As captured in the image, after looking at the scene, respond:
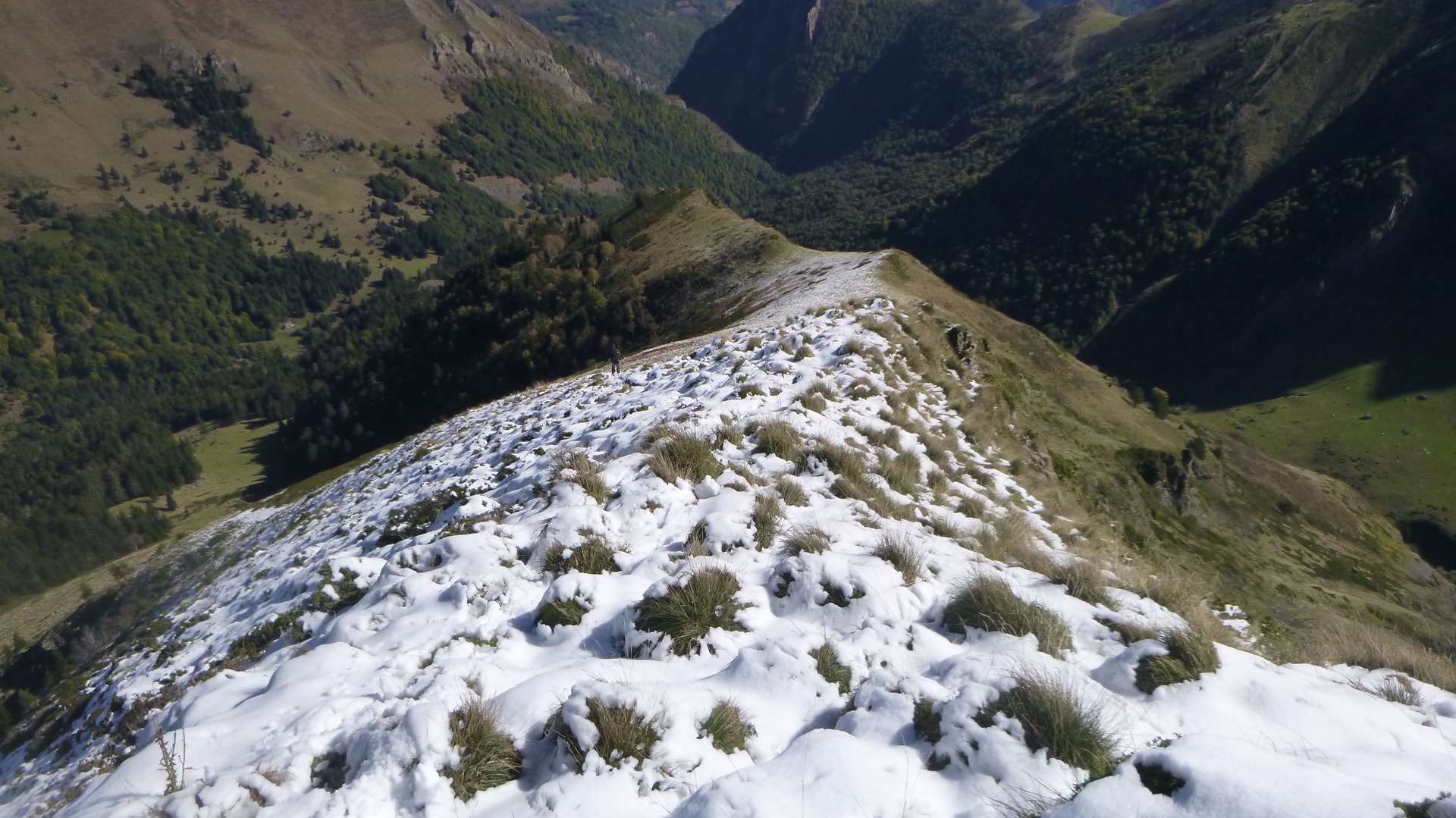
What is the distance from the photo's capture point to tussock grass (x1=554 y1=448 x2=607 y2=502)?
855cm

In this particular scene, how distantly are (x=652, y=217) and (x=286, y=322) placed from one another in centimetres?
18986

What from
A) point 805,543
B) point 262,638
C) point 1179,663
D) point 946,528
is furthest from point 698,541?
point 262,638

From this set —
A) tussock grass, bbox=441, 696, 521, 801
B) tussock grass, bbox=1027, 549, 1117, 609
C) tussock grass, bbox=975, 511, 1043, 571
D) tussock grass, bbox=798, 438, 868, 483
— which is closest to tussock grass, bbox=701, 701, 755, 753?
tussock grass, bbox=441, 696, 521, 801

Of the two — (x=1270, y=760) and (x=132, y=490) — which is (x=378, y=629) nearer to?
(x=1270, y=760)

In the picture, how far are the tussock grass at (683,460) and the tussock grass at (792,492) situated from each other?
0.90 metres

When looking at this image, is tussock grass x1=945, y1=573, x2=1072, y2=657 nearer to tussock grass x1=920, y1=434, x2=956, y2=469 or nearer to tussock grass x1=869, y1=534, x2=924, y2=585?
tussock grass x1=869, y1=534, x2=924, y2=585

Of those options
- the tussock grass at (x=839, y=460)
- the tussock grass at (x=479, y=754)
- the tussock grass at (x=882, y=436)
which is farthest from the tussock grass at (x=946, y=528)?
the tussock grass at (x=479, y=754)

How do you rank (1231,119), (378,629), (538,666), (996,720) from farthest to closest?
1. (1231,119)
2. (378,629)
3. (538,666)
4. (996,720)

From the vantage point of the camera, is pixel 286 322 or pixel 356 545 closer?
pixel 356 545

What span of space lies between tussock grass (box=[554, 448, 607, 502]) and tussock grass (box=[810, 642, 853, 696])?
4.08m

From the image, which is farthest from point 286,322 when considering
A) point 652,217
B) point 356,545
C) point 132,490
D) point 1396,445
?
point 1396,445

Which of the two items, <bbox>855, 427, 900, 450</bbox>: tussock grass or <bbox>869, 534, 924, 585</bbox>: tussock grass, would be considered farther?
<bbox>855, 427, 900, 450</bbox>: tussock grass

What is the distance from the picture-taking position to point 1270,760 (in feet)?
10.6

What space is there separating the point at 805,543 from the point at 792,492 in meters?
1.64
